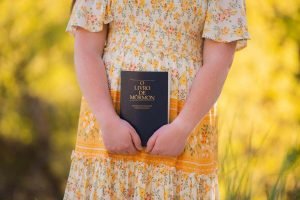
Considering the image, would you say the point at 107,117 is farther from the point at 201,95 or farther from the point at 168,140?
the point at 201,95

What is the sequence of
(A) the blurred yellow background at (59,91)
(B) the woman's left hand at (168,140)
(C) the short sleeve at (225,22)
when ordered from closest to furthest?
(B) the woman's left hand at (168,140) → (C) the short sleeve at (225,22) → (A) the blurred yellow background at (59,91)

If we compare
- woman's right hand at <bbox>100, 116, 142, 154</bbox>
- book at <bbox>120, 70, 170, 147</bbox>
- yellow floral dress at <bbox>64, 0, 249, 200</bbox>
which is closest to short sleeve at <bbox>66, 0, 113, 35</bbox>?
yellow floral dress at <bbox>64, 0, 249, 200</bbox>

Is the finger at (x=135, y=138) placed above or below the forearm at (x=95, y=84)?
below

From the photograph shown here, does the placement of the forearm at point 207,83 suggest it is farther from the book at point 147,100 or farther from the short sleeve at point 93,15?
the short sleeve at point 93,15

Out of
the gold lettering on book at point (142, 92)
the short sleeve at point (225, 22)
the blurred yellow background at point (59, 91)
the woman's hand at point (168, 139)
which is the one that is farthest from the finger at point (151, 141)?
the blurred yellow background at point (59, 91)

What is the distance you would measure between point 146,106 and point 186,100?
132mm

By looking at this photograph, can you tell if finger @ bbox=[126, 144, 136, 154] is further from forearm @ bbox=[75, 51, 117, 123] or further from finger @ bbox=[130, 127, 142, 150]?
forearm @ bbox=[75, 51, 117, 123]

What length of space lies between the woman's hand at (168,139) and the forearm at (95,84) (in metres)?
0.15

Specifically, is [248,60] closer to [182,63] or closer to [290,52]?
[290,52]

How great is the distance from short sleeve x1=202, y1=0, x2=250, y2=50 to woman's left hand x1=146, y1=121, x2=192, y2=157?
335 mm

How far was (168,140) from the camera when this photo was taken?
2348 millimetres

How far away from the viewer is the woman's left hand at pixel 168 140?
2.35 metres

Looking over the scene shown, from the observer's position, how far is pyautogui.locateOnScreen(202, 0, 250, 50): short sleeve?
2.46 m

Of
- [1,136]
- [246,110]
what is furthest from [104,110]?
[1,136]
